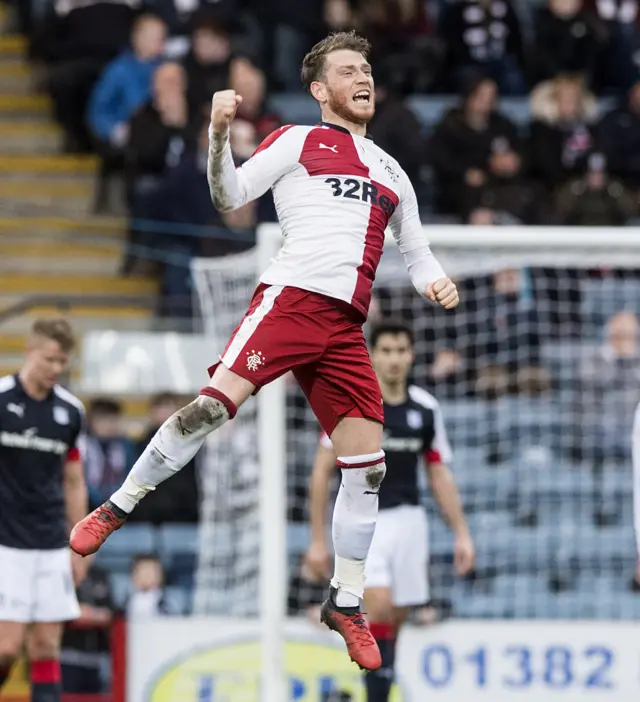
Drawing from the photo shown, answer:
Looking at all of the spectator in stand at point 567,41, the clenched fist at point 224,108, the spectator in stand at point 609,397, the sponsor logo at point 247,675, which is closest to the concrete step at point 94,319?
the sponsor logo at point 247,675

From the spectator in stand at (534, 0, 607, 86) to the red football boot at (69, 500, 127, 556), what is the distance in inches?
325

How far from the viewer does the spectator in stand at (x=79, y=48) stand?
44.4 ft

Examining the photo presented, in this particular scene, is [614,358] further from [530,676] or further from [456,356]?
[530,676]

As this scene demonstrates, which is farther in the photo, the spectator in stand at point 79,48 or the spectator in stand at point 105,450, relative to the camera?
the spectator in stand at point 79,48

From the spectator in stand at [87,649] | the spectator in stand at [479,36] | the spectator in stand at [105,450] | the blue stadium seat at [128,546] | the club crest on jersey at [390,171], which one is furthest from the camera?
the spectator in stand at [479,36]

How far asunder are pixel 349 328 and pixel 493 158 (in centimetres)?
637

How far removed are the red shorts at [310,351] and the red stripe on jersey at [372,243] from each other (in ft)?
0.29

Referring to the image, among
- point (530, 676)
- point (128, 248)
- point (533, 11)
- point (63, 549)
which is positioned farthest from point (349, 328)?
point (533, 11)

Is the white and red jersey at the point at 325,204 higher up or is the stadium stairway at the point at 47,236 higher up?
the stadium stairway at the point at 47,236

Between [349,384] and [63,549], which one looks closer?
[349,384]

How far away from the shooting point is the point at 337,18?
1365cm

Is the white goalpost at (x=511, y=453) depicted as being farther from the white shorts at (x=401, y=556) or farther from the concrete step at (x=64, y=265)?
the concrete step at (x=64, y=265)

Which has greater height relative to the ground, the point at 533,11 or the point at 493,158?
the point at 533,11

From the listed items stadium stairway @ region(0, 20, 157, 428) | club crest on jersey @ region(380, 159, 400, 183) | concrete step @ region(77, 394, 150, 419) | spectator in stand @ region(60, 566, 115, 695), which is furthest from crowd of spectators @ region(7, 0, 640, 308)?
club crest on jersey @ region(380, 159, 400, 183)
